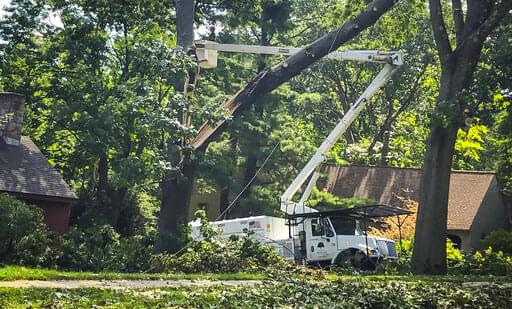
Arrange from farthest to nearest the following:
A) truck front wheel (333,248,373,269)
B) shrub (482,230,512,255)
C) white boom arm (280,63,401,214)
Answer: shrub (482,230,512,255) → white boom arm (280,63,401,214) → truck front wheel (333,248,373,269)

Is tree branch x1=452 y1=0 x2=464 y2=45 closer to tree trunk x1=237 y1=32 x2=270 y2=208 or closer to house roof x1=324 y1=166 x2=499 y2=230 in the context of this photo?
tree trunk x1=237 y1=32 x2=270 y2=208

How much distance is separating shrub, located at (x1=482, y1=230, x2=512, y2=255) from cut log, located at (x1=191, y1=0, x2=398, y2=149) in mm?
10807

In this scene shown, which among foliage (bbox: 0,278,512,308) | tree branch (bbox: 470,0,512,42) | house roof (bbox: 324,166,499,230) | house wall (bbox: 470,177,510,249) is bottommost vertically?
foliage (bbox: 0,278,512,308)

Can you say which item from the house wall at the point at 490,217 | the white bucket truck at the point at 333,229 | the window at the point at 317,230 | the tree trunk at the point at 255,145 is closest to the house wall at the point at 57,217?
the white bucket truck at the point at 333,229

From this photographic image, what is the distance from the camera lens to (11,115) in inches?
919

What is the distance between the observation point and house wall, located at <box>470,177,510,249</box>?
3309cm

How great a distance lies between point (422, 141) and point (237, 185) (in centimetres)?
1786

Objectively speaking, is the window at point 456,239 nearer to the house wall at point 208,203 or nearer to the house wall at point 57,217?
the house wall at point 208,203

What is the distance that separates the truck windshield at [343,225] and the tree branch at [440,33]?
681 centimetres

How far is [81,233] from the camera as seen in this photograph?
2047cm

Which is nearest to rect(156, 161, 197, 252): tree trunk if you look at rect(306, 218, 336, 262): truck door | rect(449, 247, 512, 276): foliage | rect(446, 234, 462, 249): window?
rect(306, 218, 336, 262): truck door

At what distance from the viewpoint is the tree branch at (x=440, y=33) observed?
63.9 ft

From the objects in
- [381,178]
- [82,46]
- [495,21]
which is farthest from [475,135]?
[82,46]

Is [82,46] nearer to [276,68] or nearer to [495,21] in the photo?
[276,68]
